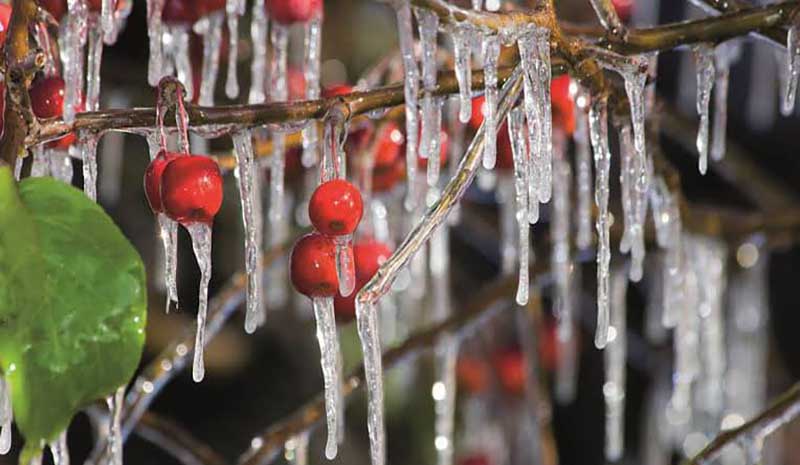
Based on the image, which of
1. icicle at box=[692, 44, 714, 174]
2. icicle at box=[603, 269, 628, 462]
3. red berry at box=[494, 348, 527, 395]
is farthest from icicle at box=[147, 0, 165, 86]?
red berry at box=[494, 348, 527, 395]

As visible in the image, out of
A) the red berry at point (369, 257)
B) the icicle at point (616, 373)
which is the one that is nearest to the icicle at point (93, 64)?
the red berry at point (369, 257)

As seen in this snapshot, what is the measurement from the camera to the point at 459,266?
2379 millimetres

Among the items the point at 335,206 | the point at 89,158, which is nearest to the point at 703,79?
the point at 335,206

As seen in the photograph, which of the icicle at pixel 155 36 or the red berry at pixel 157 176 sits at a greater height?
the icicle at pixel 155 36

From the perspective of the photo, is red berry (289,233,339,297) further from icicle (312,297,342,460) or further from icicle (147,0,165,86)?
icicle (147,0,165,86)

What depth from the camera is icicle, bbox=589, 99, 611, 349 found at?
79 centimetres

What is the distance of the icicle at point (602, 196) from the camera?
794 millimetres

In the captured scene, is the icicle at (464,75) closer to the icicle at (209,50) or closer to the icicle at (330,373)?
the icicle at (330,373)

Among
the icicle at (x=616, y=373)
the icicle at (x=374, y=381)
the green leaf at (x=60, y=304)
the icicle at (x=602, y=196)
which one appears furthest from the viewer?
the icicle at (x=616, y=373)

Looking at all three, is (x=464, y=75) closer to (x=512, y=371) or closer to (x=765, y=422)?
(x=765, y=422)

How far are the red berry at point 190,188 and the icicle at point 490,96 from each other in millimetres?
149

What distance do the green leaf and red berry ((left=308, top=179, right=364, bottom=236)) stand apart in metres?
0.13

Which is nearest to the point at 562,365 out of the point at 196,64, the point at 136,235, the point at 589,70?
the point at 136,235

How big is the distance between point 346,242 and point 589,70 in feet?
0.55
